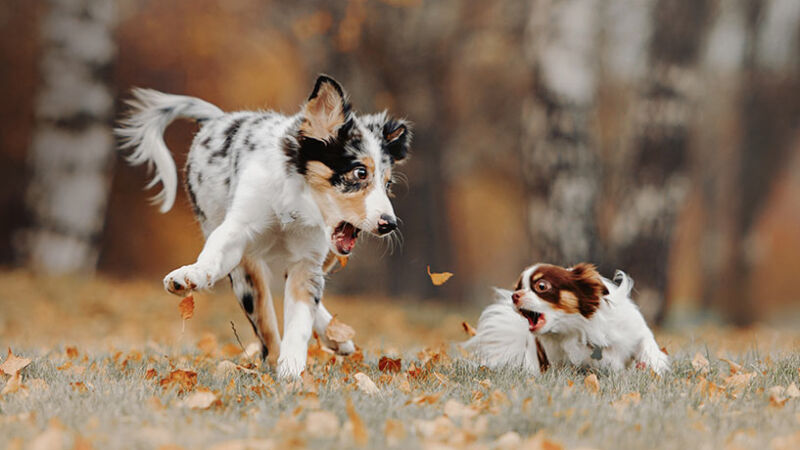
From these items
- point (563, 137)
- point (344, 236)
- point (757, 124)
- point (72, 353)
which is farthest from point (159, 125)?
point (757, 124)

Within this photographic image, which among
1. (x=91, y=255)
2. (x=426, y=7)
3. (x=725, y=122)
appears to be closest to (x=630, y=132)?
(x=426, y=7)

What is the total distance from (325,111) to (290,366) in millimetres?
1417

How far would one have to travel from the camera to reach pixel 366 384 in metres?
4.31

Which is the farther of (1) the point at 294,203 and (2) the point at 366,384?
(1) the point at 294,203

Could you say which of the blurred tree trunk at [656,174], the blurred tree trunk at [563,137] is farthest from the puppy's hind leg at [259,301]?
the blurred tree trunk at [656,174]

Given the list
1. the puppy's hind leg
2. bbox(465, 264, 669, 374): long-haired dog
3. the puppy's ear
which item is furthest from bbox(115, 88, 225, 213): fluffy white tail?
the puppy's ear

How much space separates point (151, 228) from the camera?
2234 cm

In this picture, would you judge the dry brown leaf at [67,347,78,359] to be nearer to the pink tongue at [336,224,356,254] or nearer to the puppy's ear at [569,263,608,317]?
the pink tongue at [336,224,356,254]

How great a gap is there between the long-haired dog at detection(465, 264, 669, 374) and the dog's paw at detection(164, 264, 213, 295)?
171 centimetres

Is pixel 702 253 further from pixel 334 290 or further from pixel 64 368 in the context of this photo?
pixel 64 368

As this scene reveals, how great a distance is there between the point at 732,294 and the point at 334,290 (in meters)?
9.98

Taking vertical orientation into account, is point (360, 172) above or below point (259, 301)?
above

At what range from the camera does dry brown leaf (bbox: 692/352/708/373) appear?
5105mm

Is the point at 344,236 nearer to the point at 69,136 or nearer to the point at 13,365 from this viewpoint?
the point at 13,365
